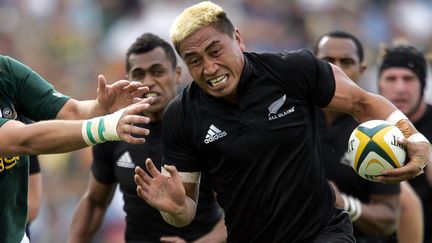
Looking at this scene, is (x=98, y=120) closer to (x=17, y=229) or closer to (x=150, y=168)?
(x=150, y=168)

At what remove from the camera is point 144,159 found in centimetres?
764

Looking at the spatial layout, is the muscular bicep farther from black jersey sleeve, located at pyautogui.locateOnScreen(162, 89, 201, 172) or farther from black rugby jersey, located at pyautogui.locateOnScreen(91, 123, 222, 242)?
black rugby jersey, located at pyautogui.locateOnScreen(91, 123, 222, 242)

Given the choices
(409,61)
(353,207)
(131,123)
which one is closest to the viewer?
(131,123)

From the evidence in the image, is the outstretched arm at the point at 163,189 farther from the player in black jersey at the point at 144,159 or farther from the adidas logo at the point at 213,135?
the player in black jersey at the point at 144,159

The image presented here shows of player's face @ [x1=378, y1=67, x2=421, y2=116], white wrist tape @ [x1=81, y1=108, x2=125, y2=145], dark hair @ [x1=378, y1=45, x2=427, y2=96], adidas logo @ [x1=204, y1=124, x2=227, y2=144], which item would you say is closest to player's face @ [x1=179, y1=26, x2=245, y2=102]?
adidas logo @ [x1=204, y1=124, x2=227, y2=144]

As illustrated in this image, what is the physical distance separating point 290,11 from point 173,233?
27.8 ft

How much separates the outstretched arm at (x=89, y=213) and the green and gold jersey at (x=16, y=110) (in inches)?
65.7

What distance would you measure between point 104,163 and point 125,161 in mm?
298

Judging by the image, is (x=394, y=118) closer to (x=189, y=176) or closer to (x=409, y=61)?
(x=189, y=176)

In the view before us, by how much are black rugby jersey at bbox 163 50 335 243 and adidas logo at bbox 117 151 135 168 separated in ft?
4.62

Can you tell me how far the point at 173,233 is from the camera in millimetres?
7594

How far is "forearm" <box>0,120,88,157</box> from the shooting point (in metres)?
5.66

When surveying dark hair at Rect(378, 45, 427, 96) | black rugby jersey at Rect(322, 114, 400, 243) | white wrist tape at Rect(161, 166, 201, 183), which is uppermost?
white wrist tape at Rect(161, 166, 201, 183)

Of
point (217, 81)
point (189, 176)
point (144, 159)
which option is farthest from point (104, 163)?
point (217, 81)
